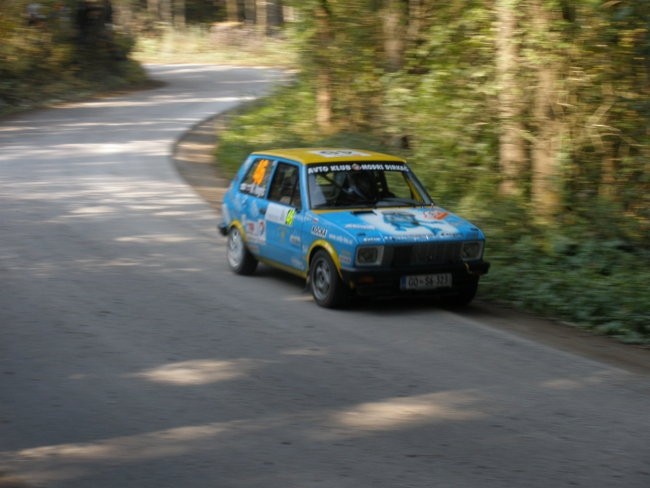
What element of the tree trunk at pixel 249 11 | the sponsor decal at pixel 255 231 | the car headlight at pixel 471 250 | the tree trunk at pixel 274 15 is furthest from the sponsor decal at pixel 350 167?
the tree trunk at pixel 249 11

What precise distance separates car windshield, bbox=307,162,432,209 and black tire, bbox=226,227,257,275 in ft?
4.91

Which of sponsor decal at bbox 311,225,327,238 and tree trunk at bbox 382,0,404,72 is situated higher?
tree trunk at bbox 382,0,404,72

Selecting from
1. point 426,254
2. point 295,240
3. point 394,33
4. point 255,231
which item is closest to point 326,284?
point 295,240

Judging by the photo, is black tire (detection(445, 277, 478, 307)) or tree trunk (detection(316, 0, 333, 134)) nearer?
black tire (detection(445, 277, 478, 307))

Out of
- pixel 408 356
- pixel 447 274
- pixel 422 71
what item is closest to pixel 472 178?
→ pixel 422 71

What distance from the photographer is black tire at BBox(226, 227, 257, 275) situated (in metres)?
12.1

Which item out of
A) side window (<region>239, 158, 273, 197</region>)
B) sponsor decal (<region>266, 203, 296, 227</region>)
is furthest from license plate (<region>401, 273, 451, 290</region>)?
side window (<region>239, 158, 273, 197</region>)

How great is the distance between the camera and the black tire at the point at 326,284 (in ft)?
33.5

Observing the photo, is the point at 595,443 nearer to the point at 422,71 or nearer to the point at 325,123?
the point at 422,71

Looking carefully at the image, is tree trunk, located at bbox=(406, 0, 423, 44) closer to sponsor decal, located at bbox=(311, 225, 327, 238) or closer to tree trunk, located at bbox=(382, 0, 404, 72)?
tree trunk, located at bbox=(382, 0, 404, 72)

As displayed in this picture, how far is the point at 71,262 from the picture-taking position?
12797 millimetres

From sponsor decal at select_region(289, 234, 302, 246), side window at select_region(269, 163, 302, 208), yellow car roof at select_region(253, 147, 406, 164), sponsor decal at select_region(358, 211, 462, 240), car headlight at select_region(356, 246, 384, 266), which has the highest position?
yellow car roof at select_region(253, 147, 406, 164)

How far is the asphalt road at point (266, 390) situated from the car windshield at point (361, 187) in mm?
1134

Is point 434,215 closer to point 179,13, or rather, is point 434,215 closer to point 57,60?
point 57,60
